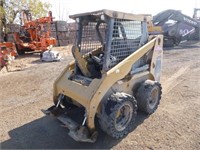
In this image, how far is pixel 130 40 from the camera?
422 cm

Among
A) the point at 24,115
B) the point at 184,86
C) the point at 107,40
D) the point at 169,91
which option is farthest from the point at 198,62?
the point at 24,115

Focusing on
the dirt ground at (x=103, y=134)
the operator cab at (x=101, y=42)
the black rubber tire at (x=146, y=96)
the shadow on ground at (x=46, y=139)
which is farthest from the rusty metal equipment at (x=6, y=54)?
the black rubber tire at (x=146, y=96)

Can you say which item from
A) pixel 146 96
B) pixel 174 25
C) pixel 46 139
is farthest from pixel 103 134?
pixel 174 25

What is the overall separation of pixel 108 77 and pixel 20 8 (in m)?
15.0

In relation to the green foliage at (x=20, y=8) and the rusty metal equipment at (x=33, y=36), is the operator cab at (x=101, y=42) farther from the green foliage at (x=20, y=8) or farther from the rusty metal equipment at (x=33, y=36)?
the green foliage at (x=20, y=8)

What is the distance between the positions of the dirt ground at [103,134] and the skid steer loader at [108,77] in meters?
0.24

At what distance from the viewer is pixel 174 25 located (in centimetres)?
1335

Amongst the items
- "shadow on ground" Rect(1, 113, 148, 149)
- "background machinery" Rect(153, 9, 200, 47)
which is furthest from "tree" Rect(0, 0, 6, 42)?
"shadow on ground" Rect(1, 113, 148, 149)

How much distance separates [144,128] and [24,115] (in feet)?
7.99

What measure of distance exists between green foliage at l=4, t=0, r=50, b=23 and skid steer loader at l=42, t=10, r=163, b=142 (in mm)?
13519

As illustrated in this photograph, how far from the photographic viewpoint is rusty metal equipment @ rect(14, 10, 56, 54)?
41.8ft

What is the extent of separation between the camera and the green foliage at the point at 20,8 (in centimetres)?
1612

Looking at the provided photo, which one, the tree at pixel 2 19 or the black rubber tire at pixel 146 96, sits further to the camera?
the tree at pixel 2 19

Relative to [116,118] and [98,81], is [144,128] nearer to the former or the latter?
[116,118]
